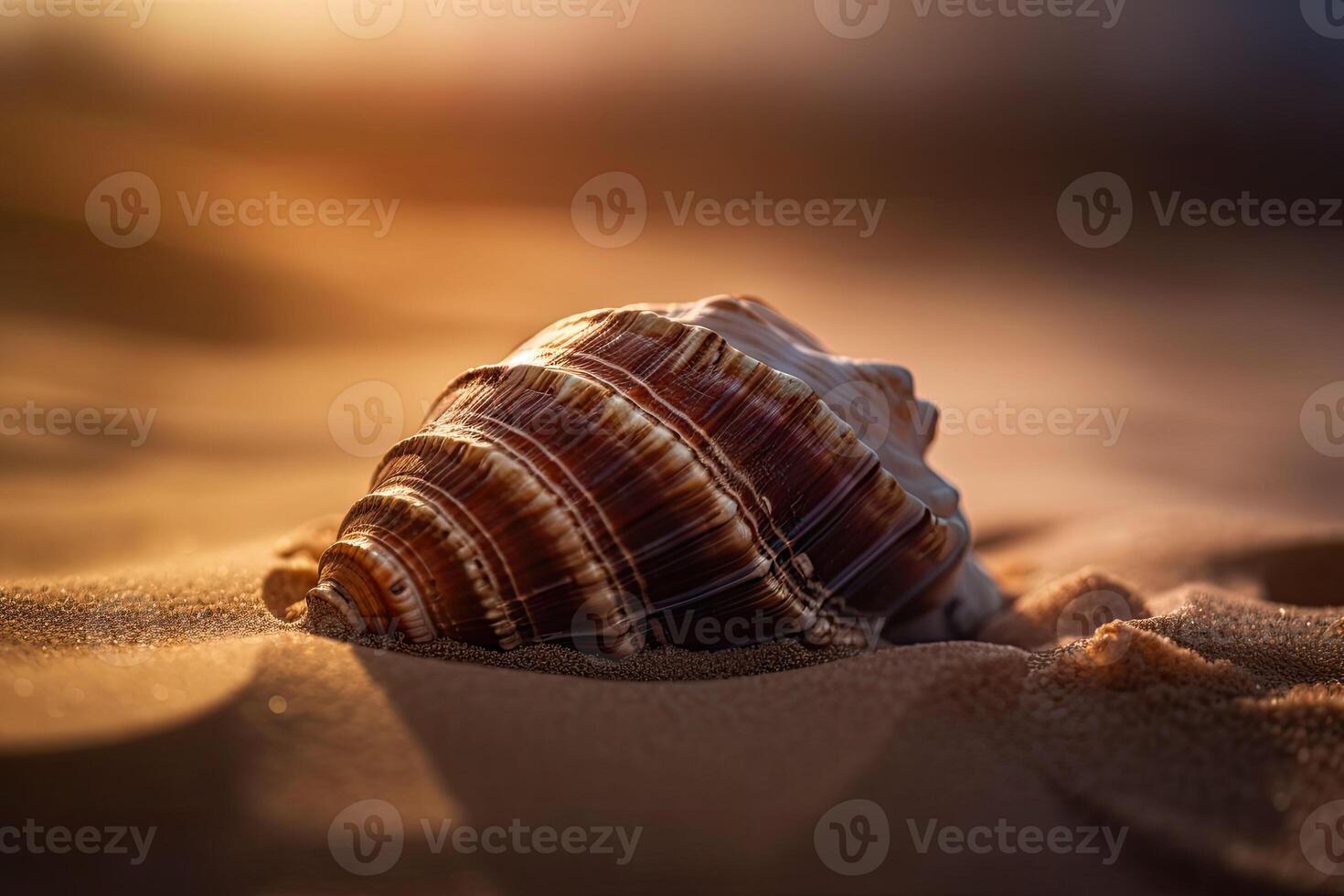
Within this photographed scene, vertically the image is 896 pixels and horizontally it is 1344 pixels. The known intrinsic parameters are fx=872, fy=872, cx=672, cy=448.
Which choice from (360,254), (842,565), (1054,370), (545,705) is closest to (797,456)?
(842,565)

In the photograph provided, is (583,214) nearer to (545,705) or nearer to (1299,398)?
(1299,398)

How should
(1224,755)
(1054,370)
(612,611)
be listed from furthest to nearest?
(1054,370)
(612,611)
(1224,755)

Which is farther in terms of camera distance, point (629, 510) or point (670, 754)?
point (629, 510)

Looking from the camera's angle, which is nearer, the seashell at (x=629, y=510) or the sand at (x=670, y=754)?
the sand at (x=670, y=754)

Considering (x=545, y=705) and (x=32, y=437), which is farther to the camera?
(x=32, y=437)

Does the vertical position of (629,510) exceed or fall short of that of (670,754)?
it exceeds it
